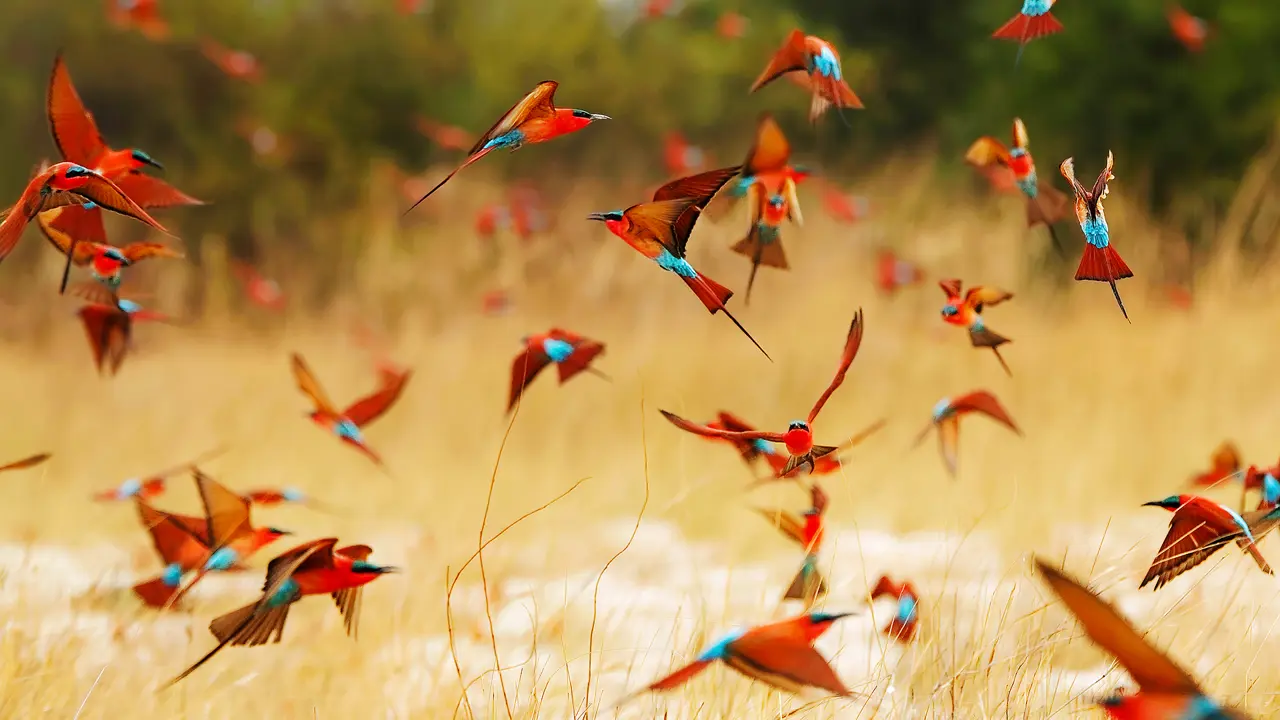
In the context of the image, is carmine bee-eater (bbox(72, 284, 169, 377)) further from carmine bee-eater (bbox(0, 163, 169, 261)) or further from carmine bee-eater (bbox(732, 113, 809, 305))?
carmine bee-eater (bbox(732, 113, 809, 305))

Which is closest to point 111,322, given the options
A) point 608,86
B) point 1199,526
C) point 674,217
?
point 674,217

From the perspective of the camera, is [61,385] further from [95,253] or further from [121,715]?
[95,253]

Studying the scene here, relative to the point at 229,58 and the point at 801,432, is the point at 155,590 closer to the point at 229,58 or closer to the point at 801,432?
the point at 801,432

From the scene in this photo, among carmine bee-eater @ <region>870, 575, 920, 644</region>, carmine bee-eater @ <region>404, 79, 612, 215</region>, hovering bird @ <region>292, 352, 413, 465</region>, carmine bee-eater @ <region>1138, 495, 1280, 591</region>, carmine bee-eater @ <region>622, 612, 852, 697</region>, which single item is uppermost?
carmine bee-eater @ <region>404, 79, 612, 215</region>

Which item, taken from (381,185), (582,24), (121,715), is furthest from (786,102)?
(121,715)

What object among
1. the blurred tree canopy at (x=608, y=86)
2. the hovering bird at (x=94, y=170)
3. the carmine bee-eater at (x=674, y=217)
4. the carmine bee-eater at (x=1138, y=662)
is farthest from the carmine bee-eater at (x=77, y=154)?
the blurred tree canopy at (x=608, y=86)

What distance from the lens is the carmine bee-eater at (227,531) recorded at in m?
1.52

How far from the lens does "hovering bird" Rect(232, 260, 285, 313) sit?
895cm

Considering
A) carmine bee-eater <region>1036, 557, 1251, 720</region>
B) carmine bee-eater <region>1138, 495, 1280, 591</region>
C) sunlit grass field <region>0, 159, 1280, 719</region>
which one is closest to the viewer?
carmine bee-eater <region>1036, 557, 1251, 720</region>

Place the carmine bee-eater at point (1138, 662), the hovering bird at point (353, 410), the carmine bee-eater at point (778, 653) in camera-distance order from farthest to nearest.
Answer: the hovering bird at point (353, 410), the carmine bee-eater at point (778, 653), the carmine bee-eater at point (1138, 662)

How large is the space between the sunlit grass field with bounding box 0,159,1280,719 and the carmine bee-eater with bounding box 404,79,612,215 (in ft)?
1.14

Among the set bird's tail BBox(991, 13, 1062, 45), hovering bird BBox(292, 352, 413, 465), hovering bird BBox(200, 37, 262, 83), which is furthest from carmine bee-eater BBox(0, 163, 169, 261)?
hovering bird BBox(200, 37, 262, 83)

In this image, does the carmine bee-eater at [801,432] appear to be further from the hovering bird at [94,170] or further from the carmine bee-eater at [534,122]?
the hovering bird at [94,170]

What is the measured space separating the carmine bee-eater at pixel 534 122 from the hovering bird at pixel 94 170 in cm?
46
